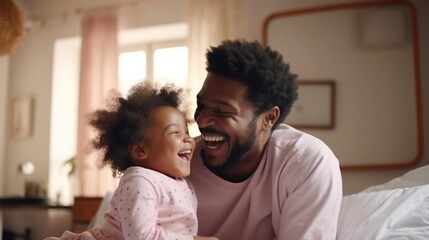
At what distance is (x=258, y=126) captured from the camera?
1481 millimetres

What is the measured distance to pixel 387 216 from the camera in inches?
56.0

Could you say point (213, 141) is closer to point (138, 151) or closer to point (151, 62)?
Answer: point (138, 151)

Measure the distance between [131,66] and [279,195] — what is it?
11.8 feet

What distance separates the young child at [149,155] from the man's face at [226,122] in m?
0.08

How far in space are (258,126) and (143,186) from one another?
0.43 m

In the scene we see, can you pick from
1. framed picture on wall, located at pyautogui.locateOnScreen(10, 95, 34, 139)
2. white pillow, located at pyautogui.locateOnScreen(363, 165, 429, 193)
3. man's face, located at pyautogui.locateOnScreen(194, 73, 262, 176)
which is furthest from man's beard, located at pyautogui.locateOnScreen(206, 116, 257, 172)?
framed picture on wall, located at pyautogui.locateOnScreen(10, 95, 34, 139)

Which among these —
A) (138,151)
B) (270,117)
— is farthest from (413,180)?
(138,151)

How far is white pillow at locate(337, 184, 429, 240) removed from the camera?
4.44ft

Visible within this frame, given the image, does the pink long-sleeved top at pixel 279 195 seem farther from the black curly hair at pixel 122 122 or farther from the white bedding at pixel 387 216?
the black curly hair at pixel 122 122

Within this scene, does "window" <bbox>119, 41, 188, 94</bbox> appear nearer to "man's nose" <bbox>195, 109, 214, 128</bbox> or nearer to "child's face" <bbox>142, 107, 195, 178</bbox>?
"man's nose" <bbox>195, 109, 214, 128</bbox>

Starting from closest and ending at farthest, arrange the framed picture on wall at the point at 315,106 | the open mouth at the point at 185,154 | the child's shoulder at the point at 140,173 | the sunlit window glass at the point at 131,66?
→ the child's shoulder at the point at 140,173 → the open mouth at the point at 185,154 → the framed picture on wall at the point at 315,106 → the sunlit window glass at the point at 131,66

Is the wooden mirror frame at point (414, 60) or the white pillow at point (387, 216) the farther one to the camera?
the wooden mirror frame at point (414, 60)

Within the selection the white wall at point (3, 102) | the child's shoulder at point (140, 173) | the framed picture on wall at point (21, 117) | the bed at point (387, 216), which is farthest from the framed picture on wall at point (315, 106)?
the white wall at point (3, 102)

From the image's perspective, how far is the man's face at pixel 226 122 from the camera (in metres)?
1.43
